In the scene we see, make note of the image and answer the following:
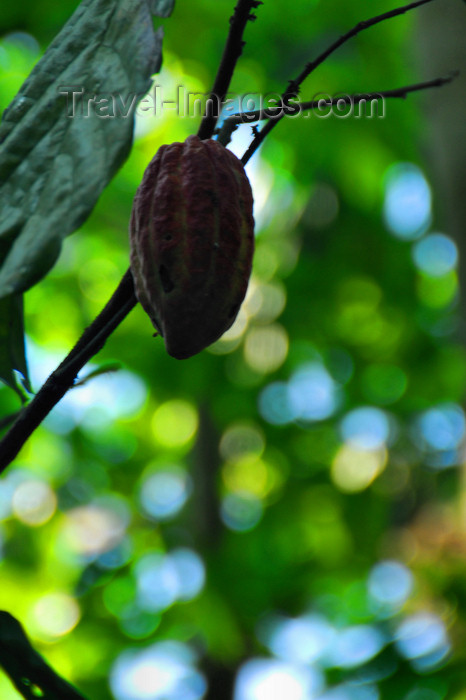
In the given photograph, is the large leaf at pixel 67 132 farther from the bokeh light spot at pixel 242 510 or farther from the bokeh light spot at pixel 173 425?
the bokeh light spot at pixel 173 425

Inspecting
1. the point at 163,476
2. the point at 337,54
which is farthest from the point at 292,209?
the point at 163,476

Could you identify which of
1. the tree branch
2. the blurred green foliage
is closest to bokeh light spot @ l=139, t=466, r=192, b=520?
the blurred green foliage

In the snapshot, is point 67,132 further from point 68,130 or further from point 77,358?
point 77,358

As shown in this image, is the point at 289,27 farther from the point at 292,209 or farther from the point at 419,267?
the point at 419,267

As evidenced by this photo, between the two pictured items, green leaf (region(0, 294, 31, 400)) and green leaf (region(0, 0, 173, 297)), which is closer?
green leaf (region(0, 0, 173, 297))

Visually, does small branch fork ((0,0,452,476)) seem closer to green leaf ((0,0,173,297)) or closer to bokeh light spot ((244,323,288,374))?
green leaf ((0,0,173,297))

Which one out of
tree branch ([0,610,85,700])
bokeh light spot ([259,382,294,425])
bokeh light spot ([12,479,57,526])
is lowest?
bokeh light spot ([12,479,57,526])

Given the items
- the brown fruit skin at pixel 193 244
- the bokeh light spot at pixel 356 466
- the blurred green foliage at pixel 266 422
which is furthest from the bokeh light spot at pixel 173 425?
the brown fruit skin at pixel 193 244
